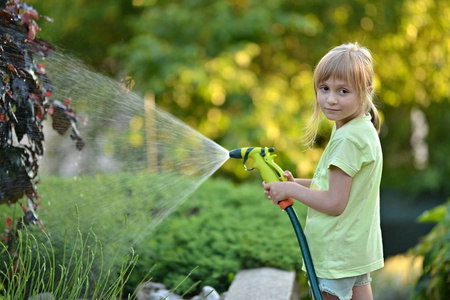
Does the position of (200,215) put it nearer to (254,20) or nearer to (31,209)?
(31,209)

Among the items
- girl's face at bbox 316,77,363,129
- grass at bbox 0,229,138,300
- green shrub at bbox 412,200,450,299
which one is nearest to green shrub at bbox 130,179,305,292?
grass at bbox 0,229,138,300

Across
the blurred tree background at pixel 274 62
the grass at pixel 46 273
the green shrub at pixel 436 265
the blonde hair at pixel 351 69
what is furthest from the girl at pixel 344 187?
the blurred tree background at pixel 274 62

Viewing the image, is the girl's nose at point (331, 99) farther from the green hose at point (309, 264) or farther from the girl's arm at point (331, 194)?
the green hose at point (309, 264)

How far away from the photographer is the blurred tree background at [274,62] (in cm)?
766

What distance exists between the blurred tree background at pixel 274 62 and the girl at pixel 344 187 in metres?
4.26

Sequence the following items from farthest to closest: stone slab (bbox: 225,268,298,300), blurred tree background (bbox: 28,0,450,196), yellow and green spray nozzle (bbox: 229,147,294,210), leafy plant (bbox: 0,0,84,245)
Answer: blurred tree background (bbox: 28,0,450,196) → stone slab (bbox: 225,268,298,300) → leafy plant (bbox: 0,0,84,245) → yellow and green spray nozzle (bbox: 229,147,294,210)

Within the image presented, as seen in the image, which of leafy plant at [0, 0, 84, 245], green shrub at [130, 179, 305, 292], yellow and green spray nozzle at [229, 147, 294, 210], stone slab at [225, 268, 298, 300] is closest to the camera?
yellow and green spray nozzle at [229, 147, 294, 210]

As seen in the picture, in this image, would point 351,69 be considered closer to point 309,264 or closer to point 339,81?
point 339,81

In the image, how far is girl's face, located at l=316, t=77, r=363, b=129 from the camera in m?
2.20

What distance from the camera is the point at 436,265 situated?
3.69m

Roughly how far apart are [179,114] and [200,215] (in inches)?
162

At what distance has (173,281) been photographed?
3379 mm

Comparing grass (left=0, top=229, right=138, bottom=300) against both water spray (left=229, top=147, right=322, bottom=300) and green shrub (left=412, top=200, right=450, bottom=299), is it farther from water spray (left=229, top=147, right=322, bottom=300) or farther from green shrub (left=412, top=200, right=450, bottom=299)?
green shrub (left=412, top=200, right=450, bottom=299)

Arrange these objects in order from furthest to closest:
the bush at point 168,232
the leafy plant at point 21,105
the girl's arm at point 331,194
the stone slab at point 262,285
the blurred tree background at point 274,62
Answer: the blurred tree background at point 274,62 < the bush at point 168,232 < the stone slab at point 262,285 < the leafy plant at point 21,105 < the girl's arm at point 331,194
